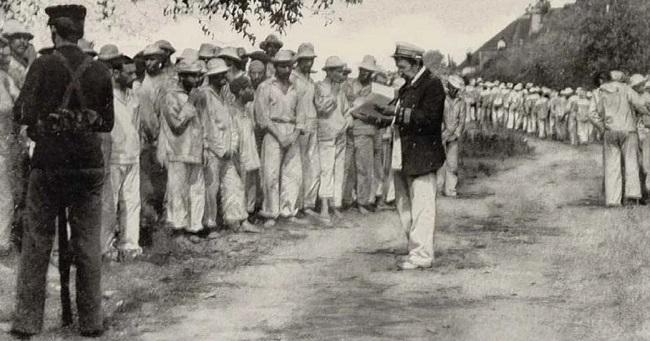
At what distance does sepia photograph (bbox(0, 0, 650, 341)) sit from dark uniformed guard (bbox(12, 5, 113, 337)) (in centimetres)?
1

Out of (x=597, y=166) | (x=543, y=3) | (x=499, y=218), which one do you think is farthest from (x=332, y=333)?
(x=543, y=3)

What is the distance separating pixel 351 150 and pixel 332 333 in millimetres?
7791

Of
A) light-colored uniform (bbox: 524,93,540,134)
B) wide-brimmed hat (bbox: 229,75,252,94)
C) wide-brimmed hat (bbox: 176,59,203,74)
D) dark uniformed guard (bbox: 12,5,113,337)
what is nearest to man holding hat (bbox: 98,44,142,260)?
wide-brimmed hat (bbox: 176,59,203,74)

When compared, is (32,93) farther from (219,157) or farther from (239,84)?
(239,84)

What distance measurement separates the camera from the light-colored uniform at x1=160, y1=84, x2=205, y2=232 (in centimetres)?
1112

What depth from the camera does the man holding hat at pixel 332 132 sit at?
14.1 metres

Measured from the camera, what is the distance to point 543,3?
202ft

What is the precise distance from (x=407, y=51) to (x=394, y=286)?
2.37m

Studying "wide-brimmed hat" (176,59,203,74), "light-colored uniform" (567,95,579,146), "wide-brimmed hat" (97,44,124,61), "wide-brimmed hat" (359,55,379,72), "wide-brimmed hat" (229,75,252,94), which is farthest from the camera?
"light-colored uniform" (567,95,579,146)

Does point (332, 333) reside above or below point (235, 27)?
below

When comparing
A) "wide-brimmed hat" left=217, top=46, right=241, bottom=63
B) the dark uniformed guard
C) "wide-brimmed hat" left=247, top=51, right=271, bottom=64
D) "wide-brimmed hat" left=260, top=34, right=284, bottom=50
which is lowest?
the dark uniformed guard

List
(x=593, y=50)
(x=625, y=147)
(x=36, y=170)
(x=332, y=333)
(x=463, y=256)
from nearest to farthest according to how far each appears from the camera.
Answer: (x=36, y=170)
(x=332, y=333)
(x=463, y=256)
(x=625, y=147)
(x=593, y=50)

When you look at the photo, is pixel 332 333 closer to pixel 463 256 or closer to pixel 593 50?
pixel 463 256

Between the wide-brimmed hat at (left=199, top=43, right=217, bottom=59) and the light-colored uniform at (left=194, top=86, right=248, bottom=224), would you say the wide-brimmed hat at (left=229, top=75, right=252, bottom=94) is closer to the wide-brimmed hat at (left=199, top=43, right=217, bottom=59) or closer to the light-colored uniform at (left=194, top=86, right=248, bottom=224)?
the light-colored uniform at (left=194, top=86, right=248, bottom=224)
